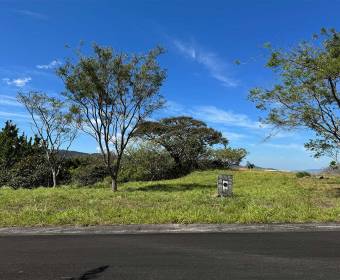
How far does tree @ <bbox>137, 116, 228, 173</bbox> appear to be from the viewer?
114 feet

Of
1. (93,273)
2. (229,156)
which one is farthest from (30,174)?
(93,273)

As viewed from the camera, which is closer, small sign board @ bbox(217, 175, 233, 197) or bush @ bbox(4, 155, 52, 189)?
small sign board @ bbox(217, 175, 233, 197)

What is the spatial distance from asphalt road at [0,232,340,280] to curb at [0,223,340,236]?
2.17ft

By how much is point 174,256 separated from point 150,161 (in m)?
25.0

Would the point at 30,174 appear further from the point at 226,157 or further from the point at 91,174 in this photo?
the point at 226,157

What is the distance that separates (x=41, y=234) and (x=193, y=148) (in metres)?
24.1

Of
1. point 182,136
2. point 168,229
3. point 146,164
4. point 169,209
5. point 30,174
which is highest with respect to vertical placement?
point 182,136

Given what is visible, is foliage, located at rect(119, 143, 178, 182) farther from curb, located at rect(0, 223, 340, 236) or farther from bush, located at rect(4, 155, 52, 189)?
curb, located at rect(0, 223, 340, 236)

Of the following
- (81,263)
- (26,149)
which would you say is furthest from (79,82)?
(26,149)

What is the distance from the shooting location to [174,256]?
8180 millimetres

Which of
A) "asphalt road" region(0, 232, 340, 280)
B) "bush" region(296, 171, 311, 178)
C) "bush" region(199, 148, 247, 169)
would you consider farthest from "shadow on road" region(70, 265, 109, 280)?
"bush" region(199, 148, 247, 169)

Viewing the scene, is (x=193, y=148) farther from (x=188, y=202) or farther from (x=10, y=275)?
(x=10, y=275)

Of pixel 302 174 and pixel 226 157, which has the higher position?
pixel 226 157

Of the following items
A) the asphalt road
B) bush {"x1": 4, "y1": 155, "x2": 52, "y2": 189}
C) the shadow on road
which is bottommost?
the shadow on road
